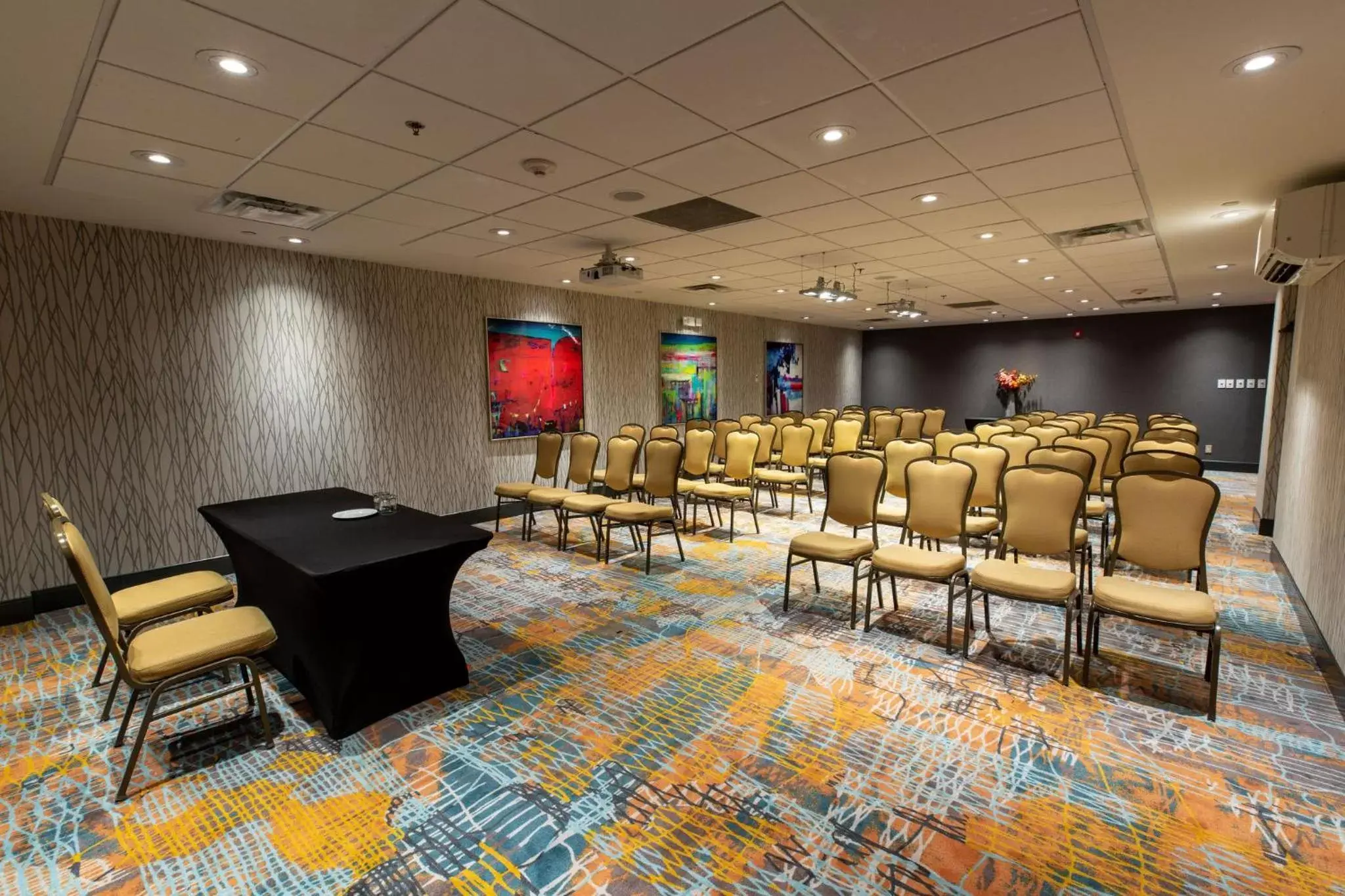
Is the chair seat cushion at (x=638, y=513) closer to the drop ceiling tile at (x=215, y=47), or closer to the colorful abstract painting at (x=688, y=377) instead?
the drop ceiling tile at (x=215, y=47)

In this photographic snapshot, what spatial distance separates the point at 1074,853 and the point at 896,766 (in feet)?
2.16

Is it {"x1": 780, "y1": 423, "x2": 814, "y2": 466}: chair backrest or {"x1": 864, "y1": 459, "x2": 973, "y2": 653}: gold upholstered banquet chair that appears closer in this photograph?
{"x1": 864, "y1": 459, "x2": 973, "y2": 653}: gold upholstered banquet chair

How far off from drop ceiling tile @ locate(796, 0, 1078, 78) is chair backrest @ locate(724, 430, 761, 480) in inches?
188

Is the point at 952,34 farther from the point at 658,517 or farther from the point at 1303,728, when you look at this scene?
the point at 658,517

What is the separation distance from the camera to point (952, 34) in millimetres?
2281

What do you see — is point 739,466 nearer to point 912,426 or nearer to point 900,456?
point 900,456

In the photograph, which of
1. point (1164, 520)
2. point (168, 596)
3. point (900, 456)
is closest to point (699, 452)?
point (900, 456)

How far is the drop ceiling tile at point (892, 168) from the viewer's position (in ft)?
11.4

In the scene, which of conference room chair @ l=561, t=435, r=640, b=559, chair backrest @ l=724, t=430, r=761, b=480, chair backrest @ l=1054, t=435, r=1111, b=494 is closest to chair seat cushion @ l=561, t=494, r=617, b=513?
conference room chair @ l=561, t=435, r=640, b=559

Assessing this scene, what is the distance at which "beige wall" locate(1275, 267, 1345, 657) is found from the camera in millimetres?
3689

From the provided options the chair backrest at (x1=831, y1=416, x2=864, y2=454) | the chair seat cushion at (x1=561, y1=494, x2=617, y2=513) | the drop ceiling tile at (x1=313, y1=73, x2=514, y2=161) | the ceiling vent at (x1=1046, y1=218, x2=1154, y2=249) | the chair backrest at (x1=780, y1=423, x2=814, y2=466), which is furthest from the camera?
the chair backrest at (x1=831, y1=416, x2=864, y2=454)

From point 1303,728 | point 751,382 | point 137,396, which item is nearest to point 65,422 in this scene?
point 137,396

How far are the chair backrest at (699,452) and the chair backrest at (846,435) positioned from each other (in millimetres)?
2010

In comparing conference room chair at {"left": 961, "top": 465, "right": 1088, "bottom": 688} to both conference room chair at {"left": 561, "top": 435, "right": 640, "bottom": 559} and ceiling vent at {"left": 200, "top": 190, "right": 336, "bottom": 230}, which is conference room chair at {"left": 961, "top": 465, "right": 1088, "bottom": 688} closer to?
conference room chair at {"left": 561, "top": 435, "right": 640, "bottom": 559}
